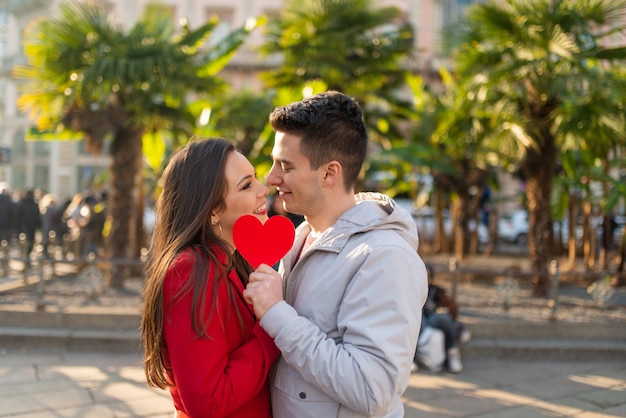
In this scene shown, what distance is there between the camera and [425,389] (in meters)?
5.33

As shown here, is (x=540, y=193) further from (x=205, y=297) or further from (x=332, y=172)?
(x=205, y=297)

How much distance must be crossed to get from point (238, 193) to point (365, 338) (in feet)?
2.18

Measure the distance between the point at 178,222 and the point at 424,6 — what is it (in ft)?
104

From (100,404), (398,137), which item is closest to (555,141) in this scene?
(398,137)

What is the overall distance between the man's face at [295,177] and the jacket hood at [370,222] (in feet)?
0.41

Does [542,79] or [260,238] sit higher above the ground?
[542,79]

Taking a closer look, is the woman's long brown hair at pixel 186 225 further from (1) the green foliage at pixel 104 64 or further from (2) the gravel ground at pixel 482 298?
(1) the green foliage at pixel 104 64

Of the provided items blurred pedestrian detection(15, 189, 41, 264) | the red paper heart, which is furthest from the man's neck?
blurred pedestrian detection(15, 189, 41, 264)

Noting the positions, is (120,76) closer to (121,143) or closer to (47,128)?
(121,143)

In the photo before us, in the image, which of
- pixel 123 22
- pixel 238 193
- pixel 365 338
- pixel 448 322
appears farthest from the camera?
A: pixel 123 22

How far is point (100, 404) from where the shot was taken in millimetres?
4695

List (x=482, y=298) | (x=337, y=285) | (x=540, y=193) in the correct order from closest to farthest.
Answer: (x=337, y=285) < (x=540, y=193) < (x=482, y=298)

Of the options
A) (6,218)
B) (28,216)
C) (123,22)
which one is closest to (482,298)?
(28,216)

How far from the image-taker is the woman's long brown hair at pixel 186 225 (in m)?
1.83
